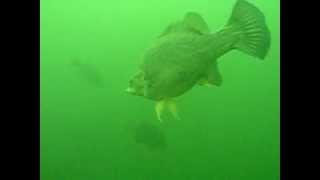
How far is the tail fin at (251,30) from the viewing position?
1.42 metres

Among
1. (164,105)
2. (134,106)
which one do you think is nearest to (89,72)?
(134,106)

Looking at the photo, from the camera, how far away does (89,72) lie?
180 centimetres

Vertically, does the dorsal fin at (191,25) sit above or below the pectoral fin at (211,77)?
above

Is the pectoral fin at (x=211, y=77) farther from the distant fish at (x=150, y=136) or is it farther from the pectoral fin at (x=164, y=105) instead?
the distant fish at (x=150, y=136)

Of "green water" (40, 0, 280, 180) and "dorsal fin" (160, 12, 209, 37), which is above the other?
"dorsal fin" (160, 12, 209, 37)

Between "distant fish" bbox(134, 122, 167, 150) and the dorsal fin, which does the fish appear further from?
"distant fish" bbox(134, 122, 167, 150)

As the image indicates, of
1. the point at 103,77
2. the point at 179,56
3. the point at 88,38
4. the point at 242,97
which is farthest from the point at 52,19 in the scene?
the point at 242,97

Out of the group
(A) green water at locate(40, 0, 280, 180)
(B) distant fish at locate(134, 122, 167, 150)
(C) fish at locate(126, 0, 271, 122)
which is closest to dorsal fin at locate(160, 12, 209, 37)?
(C) fish at locate(126, 0, 271, 122)

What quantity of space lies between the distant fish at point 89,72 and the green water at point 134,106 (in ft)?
0.04

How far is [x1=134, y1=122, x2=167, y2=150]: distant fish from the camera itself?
173 cm

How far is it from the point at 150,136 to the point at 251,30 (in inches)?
21.2

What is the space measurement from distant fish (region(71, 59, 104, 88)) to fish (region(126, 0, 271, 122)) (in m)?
0.40

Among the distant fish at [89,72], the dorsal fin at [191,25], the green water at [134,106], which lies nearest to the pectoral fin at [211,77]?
the dorsal fin at [191,25]

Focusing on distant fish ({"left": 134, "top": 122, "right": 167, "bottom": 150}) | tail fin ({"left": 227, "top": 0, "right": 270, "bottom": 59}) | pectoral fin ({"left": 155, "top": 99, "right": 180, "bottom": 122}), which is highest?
tail fin ({"left": 227, "top": 0, "right": 270, "bottom": 59})
